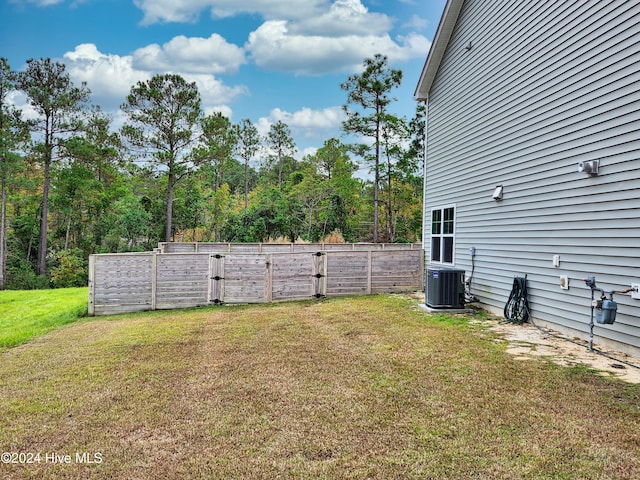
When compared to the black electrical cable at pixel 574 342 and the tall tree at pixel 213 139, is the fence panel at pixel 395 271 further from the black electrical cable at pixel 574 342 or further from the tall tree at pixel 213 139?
the tall tree at pixel 213 139

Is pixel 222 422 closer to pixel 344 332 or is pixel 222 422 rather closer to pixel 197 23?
pixel 344 332

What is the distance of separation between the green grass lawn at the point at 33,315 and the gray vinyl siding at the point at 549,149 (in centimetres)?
791

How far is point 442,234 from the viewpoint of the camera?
30.8 ft

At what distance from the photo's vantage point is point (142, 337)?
18.9ft

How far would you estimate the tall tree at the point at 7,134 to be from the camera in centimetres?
1836

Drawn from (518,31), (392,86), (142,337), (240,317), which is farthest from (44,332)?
(392,86)

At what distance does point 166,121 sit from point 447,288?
1898cm

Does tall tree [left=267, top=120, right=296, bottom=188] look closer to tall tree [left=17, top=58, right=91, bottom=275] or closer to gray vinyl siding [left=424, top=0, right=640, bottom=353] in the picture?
tall tree [left=17, top=58, right=91, bottom=275]

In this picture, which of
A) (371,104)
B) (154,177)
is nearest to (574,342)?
(371,104)

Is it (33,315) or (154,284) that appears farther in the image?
(33,315)

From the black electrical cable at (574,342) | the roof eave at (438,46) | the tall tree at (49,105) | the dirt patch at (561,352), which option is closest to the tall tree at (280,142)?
the tall tree at (49,105)

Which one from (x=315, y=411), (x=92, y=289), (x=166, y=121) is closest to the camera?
(x=315, y=411)

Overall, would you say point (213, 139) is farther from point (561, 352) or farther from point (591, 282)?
point (561, 352)

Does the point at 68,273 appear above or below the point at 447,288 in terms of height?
below
